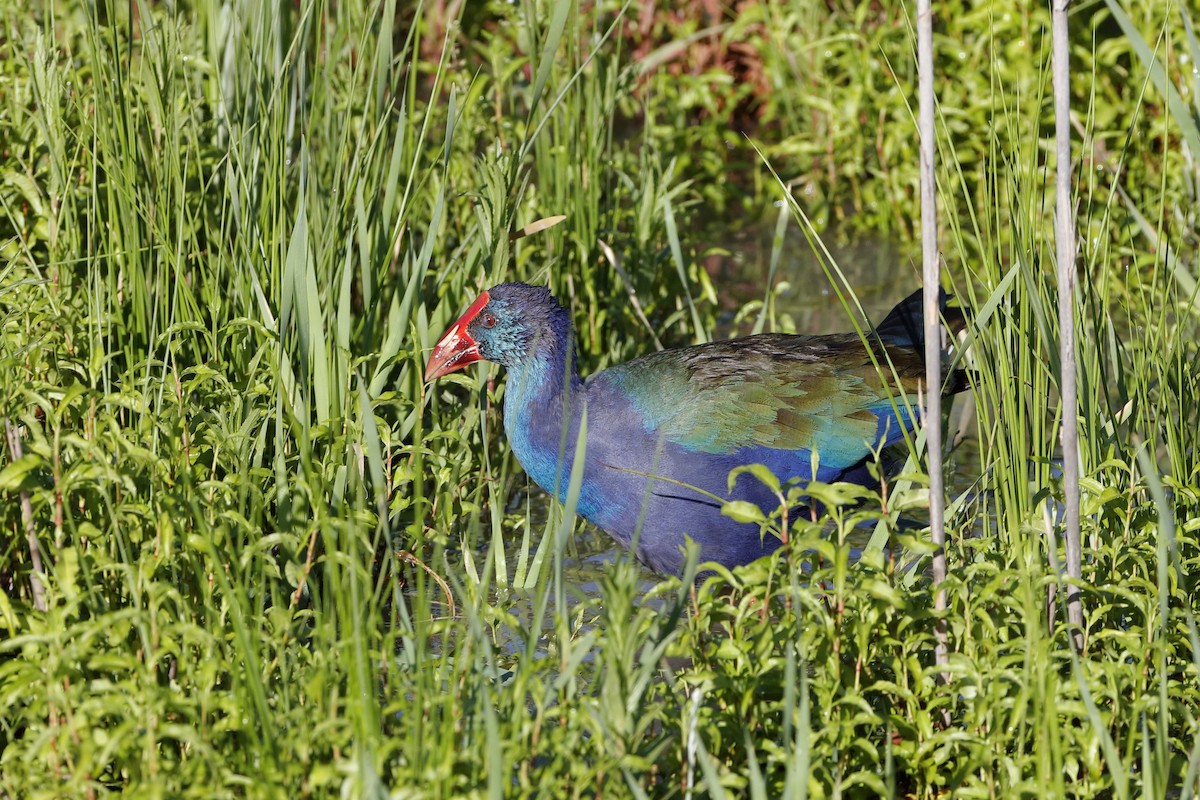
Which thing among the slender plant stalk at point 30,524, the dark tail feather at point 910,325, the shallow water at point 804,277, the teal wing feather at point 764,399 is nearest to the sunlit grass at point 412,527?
the slender plant stalk at point 30,524

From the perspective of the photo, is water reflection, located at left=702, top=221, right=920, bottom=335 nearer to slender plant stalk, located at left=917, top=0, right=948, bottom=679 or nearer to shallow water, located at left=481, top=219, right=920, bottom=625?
shallow water, located at left=481, top=219, right=920, bottom=625

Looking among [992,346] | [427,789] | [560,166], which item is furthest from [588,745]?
[560,166]

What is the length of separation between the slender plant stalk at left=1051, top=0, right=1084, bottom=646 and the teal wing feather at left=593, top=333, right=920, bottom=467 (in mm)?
739

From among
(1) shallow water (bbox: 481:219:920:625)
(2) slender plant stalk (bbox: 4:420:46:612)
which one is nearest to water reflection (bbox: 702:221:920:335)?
(1) shallow water (bbox: 481:219:920:625)

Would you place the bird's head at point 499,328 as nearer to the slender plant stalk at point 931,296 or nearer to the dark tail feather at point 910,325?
the dark tail feather at point 910,325

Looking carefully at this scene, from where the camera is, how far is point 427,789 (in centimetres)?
184

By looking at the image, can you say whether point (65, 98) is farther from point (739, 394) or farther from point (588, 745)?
point (588, 745)

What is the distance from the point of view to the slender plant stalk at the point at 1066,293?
2209 mm

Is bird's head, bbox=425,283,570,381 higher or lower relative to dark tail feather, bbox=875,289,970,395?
higher

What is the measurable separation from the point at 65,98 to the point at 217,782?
206cm

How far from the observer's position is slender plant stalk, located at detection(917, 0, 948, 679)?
2223mm

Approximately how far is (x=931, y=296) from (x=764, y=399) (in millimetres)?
853

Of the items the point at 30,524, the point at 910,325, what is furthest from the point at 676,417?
the point at 30,524

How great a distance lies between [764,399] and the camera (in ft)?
10.2
